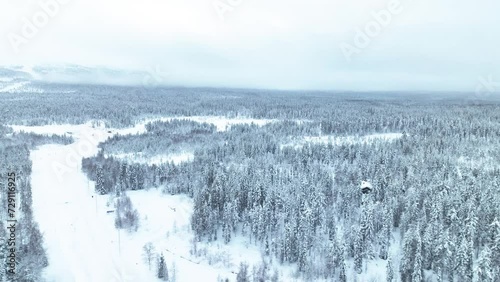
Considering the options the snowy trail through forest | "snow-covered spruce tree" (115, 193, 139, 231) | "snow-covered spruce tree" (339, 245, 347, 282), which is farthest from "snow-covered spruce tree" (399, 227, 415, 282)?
"snow-covered spruce tree" (115, 193, 139, 231)

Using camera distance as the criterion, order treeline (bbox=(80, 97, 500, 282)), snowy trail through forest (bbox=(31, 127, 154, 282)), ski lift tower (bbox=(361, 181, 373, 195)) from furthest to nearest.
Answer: ski lift tower (bbox=(361, 181, 373, 195))
treeline (bbox=(80, 97, 500, 282))
snowy trail through forest (bbox=(31, 127, 154, 282))

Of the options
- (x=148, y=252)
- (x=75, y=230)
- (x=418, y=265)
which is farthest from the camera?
(x=75, y=230)

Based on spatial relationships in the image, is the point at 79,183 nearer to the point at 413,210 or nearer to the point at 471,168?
the point at 413,210

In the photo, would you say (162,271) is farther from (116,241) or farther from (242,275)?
(116,241)

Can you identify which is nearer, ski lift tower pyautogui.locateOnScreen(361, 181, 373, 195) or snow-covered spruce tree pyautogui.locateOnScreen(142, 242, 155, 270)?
snow-covered spruce tree pyautogui.locateOnScreen(142, 242, 155, 270)

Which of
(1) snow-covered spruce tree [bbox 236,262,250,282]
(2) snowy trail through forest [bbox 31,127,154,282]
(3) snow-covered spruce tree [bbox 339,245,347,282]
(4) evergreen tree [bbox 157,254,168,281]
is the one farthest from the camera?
(3) snow-covered spruce tree [bbox 339,245,347,282]

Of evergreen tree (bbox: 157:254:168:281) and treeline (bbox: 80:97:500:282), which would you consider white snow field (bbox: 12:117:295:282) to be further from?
treeline (bbox: 80:97:500:282)

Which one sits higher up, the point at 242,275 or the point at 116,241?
the point at 116,241

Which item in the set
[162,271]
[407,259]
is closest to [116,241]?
[162,271]
